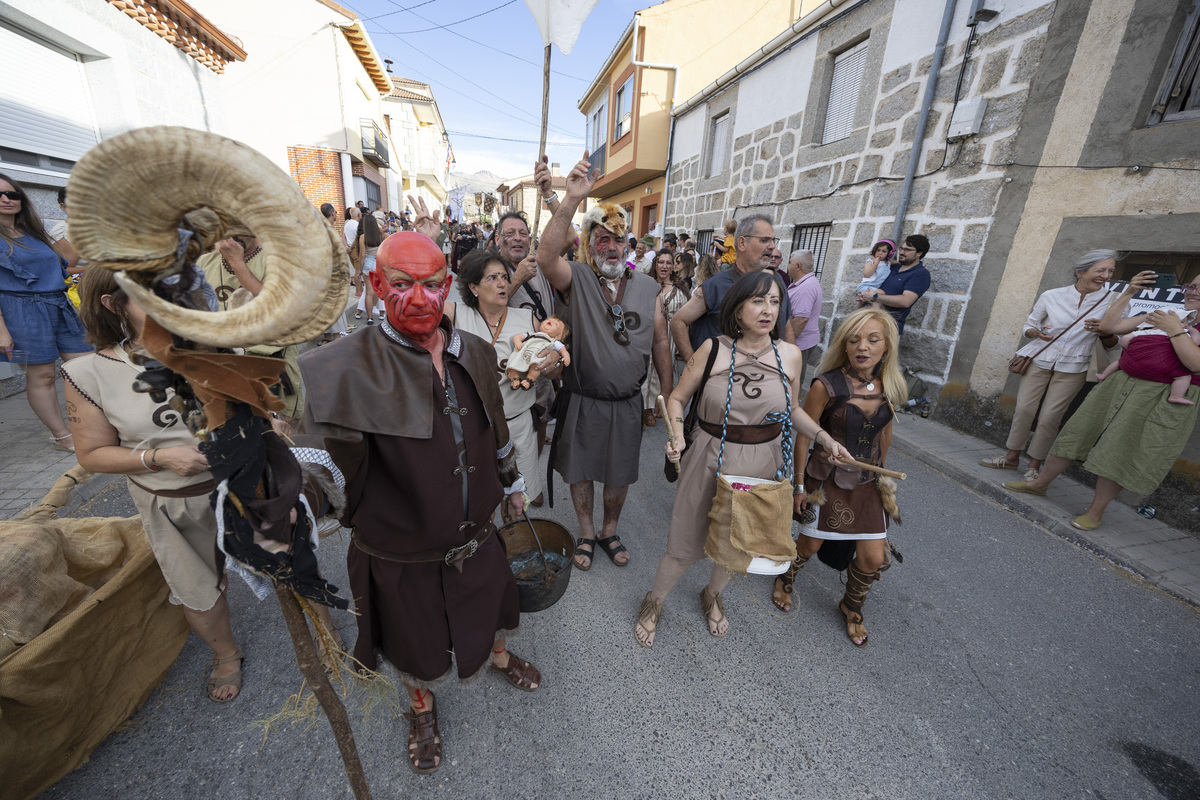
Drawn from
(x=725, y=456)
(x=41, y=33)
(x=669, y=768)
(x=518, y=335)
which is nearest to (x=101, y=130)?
(x=41, y=33)


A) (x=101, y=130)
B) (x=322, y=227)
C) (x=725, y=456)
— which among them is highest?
(x=101, y=130)

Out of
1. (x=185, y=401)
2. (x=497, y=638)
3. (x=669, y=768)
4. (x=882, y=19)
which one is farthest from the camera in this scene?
(x=882, y=19)

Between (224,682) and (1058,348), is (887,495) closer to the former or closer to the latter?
(1058,348)

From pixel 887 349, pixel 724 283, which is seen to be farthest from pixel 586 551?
pixel 887 349

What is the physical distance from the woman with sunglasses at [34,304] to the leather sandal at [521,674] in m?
4.58

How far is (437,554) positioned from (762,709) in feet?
5.82

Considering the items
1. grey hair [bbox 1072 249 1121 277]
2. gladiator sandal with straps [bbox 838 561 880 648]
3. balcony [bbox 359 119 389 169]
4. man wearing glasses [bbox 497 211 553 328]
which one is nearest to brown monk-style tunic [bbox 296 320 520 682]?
man wearing glasses [bbox 497 211 553 328]

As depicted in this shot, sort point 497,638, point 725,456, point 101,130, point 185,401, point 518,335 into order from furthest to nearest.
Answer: point 101,130 < point 518,335 < point 725,456 < point 497,638 < point 185,401

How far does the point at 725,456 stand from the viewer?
94.7 inches

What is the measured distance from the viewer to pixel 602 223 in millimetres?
2967

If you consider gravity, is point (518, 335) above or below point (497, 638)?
above

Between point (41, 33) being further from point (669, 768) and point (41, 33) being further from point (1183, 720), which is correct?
point (1183, 720)

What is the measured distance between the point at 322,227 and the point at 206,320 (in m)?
0.27

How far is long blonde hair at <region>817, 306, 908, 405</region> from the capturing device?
2.48m
